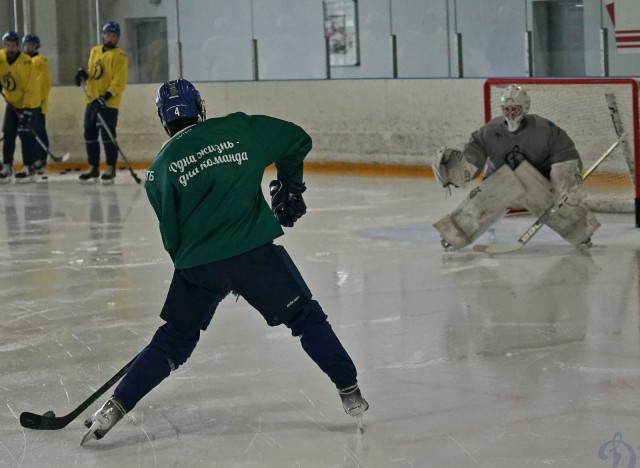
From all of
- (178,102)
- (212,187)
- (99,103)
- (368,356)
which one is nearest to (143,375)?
(212,187)

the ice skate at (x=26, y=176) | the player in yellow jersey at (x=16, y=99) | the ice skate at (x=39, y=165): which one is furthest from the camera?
the ice skate at (x=39, y=165)

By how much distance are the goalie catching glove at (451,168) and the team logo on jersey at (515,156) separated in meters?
0.28

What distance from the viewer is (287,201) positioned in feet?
12.1

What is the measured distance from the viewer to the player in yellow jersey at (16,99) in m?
11.4

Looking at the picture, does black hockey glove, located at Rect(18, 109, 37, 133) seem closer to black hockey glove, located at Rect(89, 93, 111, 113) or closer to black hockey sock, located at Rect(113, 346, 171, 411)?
black hockey glove, located at Rect(89, 93, 111, 113)

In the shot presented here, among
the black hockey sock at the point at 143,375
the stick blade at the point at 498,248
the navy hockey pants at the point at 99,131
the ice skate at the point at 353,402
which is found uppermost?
the navy hockey pants at the point at 99,131

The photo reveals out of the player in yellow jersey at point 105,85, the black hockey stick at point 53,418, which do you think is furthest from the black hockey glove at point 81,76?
the black hockey stick at point 53,418

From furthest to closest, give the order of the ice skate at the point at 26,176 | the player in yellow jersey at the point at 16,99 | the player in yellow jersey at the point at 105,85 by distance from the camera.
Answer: the ice skate at the point at 26,176
the player in yellow jersey at the point at 16,99
the player in yellow jersey at the point at 105,85

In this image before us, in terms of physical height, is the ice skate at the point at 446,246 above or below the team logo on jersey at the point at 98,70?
below

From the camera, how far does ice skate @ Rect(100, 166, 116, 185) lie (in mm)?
11234

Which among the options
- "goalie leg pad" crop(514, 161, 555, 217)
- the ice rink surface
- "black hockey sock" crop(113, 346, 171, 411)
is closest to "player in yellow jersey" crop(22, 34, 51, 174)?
the ice rink surface

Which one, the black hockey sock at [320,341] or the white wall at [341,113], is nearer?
the black hockey sock at [320,341]

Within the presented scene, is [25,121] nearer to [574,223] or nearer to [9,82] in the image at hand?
[9,82]

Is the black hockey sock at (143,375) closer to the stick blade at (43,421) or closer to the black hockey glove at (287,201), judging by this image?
the stick blade at (43,421)
